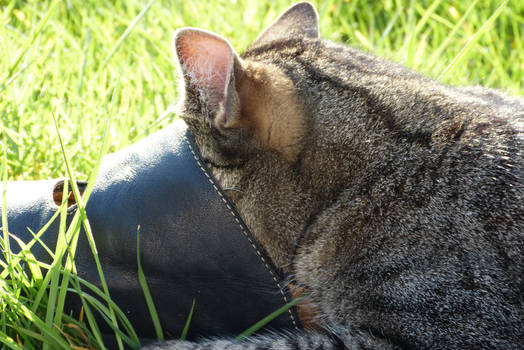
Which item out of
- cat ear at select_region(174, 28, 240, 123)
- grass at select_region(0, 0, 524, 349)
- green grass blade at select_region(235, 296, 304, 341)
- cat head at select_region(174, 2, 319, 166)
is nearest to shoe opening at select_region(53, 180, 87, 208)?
grass at select_region(0, 0, 524, 349)

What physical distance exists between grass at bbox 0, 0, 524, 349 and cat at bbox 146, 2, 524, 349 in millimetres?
407

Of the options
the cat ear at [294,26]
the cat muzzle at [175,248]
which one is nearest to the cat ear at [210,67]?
the cat muzzle at [175,248]

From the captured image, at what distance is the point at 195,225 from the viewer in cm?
200

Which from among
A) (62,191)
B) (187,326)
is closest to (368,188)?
(187,326)

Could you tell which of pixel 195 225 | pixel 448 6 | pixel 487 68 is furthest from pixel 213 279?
pixel 448 6

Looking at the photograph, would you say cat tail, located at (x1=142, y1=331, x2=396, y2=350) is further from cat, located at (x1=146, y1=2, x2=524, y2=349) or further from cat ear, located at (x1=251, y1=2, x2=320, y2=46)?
cat ear, located at (x1=251, y1=2, x2=320, y2=46)

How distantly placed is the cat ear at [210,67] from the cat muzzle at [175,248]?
175mm

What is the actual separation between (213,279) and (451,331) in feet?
2.45

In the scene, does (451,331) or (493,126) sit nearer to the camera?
(451,331)

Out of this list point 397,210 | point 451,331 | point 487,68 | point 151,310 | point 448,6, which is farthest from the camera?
point 448,6

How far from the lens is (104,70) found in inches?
138

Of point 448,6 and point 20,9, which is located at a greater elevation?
point 20,9

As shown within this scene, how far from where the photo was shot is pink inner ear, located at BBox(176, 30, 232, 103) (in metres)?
1.91

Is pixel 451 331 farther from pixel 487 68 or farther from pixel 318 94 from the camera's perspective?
pixel 487 68
